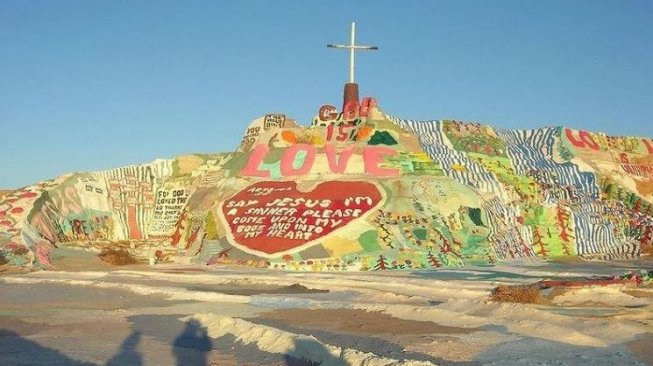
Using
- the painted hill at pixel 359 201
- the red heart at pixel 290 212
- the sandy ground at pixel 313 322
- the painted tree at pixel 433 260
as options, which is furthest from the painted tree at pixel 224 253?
the painted tree at pixel 433 260

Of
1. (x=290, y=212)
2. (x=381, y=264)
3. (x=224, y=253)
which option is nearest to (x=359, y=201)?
(x=290, y=212)

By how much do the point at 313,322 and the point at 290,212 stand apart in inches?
561

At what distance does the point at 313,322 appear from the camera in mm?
13008

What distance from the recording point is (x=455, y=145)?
3509cm

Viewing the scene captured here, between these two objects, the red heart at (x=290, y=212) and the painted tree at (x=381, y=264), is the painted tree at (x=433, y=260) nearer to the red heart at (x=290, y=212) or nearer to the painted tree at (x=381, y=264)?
the painted tree at (x=381, y=264)

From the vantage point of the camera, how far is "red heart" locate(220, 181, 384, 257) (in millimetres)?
25844

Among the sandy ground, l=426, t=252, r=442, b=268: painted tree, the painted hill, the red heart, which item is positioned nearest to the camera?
the sandy ground

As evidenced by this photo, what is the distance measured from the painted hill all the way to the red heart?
7 cm

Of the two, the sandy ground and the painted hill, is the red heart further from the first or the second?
the sandy ground

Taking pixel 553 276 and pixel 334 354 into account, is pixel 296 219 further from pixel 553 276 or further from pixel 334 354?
pixel 334 354

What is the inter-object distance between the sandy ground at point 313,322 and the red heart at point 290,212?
4.58 meters

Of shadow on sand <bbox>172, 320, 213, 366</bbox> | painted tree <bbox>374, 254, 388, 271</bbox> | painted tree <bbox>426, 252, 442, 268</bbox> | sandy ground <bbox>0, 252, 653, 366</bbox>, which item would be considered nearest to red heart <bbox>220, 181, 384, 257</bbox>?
painted tree <bbox>374, 254, 388, 271</bbox>

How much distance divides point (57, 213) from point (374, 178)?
43.9ft

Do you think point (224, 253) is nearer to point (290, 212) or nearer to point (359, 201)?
point (290, 212)
